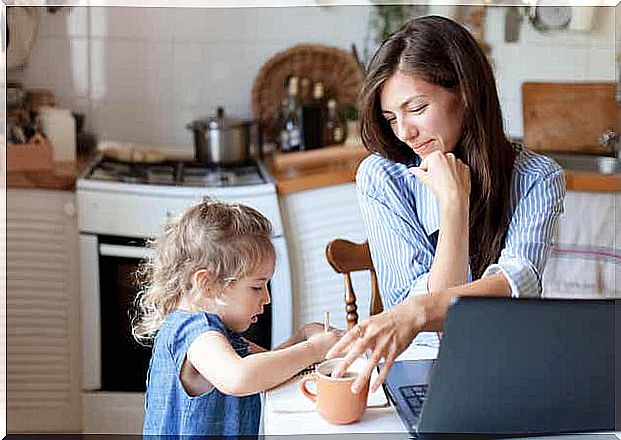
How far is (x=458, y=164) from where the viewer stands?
3.94 feet

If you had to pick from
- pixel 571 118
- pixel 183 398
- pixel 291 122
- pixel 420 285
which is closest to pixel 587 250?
pixel 571 118

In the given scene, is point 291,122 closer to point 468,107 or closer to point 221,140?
point 221,140

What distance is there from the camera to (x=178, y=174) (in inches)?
85.3

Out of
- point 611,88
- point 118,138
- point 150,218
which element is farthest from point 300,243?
point 611,88

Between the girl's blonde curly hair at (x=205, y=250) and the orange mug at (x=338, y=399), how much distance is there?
8.9 inches

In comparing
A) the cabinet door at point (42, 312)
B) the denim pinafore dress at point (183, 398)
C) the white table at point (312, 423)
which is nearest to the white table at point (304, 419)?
the white table at point (312, 423)

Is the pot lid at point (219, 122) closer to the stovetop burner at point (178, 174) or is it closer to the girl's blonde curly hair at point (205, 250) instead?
the stovetop burner at point (178, 174)

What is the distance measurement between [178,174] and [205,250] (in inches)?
42.1

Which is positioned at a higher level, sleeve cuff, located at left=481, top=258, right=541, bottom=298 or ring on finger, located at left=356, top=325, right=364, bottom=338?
sleeve cuff, located at left=481, top=258, right=541, bottom=298

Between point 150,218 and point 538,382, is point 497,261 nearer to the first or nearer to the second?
point 538,382

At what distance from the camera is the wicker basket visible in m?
2.33

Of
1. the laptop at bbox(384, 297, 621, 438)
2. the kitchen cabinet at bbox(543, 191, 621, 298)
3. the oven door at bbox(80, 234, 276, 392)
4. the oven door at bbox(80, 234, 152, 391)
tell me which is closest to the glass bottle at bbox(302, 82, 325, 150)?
the oven door at bbox(80, 234, 276, 392)

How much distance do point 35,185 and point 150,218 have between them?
26 centimetres

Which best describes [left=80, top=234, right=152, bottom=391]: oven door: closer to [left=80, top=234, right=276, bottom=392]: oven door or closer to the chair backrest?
[left=80, top=234, right=276, bottom=392]: oven door
